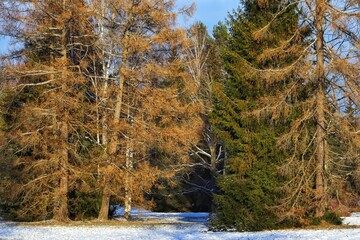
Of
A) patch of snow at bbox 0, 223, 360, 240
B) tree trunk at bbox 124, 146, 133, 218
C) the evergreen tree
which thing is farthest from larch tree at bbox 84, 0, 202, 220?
the evergreen tree

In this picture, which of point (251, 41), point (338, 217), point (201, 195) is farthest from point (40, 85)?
point (201, 195)

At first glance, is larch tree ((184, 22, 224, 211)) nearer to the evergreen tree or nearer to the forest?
the forest

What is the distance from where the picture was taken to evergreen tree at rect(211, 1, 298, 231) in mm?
18828

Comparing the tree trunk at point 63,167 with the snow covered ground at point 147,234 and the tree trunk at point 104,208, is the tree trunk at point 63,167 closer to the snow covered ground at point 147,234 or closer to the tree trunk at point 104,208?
the tree trunk at point 104,208

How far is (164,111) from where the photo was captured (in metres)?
25.5

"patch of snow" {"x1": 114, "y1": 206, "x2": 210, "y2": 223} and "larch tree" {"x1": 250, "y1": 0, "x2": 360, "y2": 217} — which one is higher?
"larch tree" {"x1": 250, "y1": 0, "x2": 360, "y2": 217}

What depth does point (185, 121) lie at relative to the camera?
26859 millimetres

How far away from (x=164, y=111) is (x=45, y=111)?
592 cm

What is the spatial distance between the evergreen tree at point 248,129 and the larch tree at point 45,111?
7.41 metres

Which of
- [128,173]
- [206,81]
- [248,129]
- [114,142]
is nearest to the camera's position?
[248,129]

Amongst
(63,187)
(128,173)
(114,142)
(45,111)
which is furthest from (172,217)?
(45,111)

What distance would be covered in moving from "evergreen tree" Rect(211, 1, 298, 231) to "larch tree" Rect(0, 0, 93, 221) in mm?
7411

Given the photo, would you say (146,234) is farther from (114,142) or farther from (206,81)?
(206,81)

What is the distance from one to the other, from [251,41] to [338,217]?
7.83 metres
